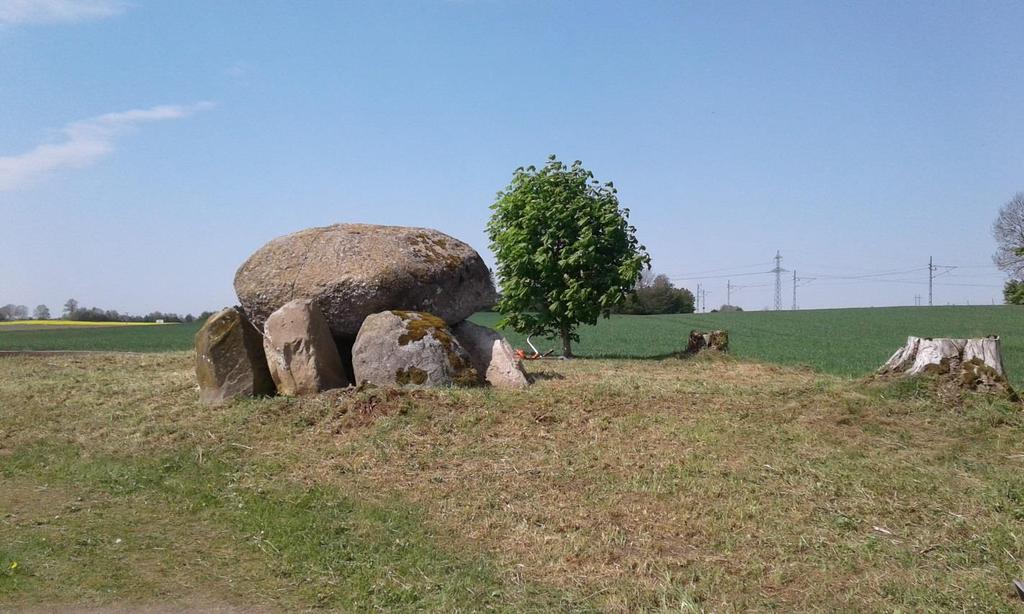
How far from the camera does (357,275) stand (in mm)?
12914

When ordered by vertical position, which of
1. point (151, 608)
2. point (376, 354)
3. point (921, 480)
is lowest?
Answer: point (151, 608)

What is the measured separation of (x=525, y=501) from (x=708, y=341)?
12.2m

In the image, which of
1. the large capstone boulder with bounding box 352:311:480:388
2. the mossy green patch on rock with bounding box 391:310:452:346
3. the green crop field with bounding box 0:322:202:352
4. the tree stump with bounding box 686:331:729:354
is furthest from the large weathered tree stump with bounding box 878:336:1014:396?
the green crop field with bounding box 0:322:202:352

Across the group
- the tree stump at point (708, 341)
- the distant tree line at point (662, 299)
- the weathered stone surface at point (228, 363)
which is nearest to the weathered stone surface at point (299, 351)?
the weathered stone surface at point (228, 363)

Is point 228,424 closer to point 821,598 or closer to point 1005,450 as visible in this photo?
point 821,598

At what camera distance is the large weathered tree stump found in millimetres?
10500

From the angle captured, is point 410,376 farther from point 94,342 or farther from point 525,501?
point 94,342

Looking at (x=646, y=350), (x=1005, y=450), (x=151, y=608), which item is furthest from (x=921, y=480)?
(x=646, y=350)

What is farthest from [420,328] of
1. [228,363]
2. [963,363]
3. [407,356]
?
[963,363]

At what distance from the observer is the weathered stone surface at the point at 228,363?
1200 cm

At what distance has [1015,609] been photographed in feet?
17.2

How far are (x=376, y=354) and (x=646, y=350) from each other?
17.0m

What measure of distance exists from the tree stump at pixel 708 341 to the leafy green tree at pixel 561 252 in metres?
1.84

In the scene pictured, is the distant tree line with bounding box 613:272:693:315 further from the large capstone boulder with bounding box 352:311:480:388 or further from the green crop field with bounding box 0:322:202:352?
the large capstone boulder with bounding box 352:311:480:388
